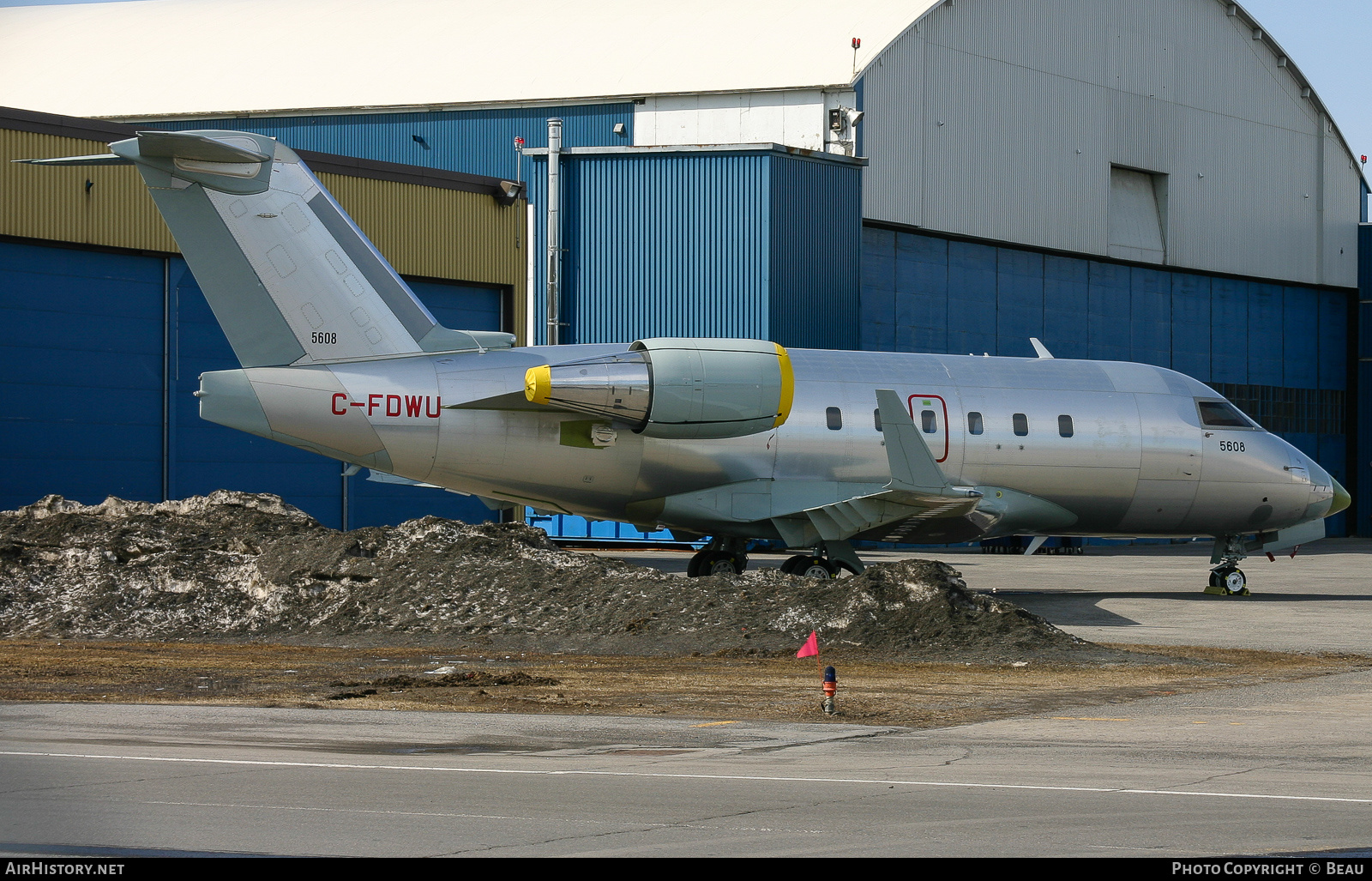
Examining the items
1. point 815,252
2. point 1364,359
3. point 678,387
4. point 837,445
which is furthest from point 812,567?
point 1364,359

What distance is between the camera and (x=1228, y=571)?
29.0 meters

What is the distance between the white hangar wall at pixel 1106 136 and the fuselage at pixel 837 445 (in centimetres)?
1870

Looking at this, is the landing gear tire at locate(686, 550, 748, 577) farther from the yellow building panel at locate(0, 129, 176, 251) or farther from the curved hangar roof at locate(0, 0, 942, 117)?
the curved hangar roof at locate(0, 0, 942, 117)

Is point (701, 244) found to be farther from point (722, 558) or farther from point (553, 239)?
point (722, 558)

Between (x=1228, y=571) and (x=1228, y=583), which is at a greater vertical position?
(x=1228, y=571)

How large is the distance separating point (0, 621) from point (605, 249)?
23.8m

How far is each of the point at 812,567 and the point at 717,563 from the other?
6.95 ft

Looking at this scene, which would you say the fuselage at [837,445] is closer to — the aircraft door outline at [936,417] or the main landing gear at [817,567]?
the aircraft door outline at [936,417]

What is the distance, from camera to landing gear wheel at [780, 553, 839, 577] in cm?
2549

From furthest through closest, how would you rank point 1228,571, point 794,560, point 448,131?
1. point 448,131
2. point 1228,571
3. point 794,560

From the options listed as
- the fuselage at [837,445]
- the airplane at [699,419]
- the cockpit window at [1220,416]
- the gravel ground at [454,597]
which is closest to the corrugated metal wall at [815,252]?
the airplane at [699,419]

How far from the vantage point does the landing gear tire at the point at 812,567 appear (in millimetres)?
25484

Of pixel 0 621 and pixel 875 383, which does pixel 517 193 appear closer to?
pixel 875 383

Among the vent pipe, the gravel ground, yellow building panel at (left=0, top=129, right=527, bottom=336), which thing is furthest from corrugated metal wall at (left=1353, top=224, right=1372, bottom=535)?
the gravel ground
